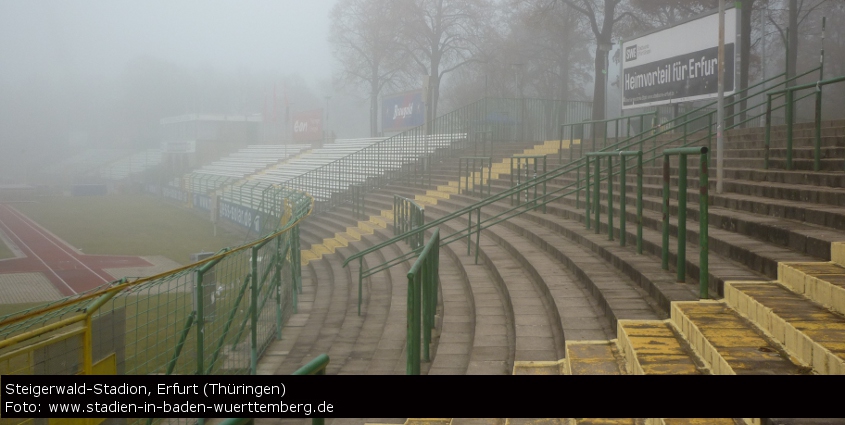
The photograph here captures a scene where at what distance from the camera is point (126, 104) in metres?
89.1

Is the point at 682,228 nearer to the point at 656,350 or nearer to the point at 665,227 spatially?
the point at 665,227

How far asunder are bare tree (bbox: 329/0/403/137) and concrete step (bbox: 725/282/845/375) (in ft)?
119

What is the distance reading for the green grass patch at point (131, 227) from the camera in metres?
23.6

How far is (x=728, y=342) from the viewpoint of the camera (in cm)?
403

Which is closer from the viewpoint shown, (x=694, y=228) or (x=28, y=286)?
(x=694, y=228)

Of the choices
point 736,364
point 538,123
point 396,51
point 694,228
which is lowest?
point 736,364

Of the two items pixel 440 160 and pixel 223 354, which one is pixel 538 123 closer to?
pixel 440 160

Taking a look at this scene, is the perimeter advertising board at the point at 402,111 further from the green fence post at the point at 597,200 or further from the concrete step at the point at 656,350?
the concrete step at the point at 656,350

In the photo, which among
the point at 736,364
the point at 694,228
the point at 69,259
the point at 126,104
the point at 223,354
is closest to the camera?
the point at 736,364

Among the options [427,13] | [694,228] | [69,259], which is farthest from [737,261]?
[427,13]

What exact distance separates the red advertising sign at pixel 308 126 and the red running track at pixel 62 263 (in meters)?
16.9

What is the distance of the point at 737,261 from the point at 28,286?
53.1 ft

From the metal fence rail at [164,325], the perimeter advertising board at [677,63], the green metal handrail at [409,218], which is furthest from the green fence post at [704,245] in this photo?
the perimeter advertising board at [677,63]

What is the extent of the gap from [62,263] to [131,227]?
29.0ft
